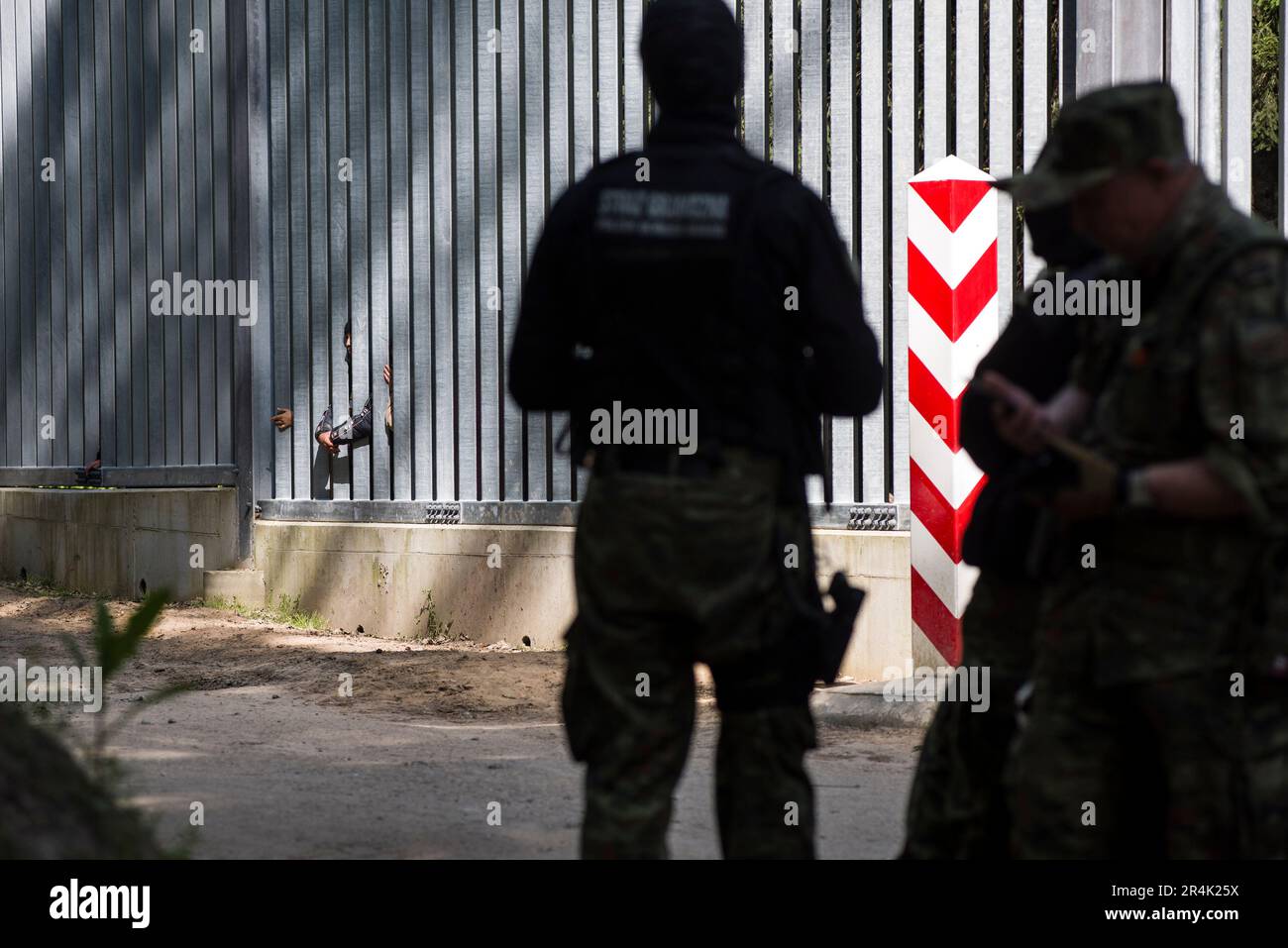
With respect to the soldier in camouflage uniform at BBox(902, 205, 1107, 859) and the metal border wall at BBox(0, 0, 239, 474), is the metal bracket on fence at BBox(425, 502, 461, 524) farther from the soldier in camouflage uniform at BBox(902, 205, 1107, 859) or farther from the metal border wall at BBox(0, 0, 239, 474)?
the soldier in camouflage uniform at BBox(902, 205, 1107, 859)

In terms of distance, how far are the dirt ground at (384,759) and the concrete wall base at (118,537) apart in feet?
6.85

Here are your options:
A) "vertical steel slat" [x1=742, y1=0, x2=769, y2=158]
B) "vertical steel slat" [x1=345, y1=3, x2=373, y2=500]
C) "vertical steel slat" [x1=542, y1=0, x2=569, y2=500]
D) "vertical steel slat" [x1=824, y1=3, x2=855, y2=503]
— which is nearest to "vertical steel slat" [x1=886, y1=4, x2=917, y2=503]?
"vertical steel slat" [x1=824, y1=3, x2=855, y2=503]

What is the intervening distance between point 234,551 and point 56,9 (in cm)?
599

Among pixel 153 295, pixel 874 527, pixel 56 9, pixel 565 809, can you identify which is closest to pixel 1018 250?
pixel 874 527

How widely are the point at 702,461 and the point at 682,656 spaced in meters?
0.39

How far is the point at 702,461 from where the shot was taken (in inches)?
129

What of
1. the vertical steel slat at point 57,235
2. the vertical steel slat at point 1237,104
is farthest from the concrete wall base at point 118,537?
the vertical steel slat at point 1237,104

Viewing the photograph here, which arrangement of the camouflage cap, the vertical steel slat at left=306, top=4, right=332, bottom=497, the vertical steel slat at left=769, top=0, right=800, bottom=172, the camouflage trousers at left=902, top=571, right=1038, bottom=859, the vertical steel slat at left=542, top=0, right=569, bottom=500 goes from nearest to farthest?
1. the camouflage cap
2. the camouflage trousers at left=902, top=571, right=1038, bottom=859
3. the vertical steel slat at left=769, top=0, right=800, bottom=172
4. the vertical steel slat at left=542, top=0, right=569, bottom=500
5. the vertical steel slat at left=306, top=4, right=332, bottom=497

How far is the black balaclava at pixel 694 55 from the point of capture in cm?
334

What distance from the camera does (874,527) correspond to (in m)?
8.20

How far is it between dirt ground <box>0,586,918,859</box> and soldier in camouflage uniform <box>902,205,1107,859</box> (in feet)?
4.51

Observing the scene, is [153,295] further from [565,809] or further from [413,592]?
[565,809]

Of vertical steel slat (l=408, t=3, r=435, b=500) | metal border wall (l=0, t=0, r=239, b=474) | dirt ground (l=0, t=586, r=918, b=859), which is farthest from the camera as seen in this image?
metal border wall (l=0, t=0, r=239, b=474)

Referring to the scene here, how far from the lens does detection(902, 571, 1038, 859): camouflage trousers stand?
341cm
